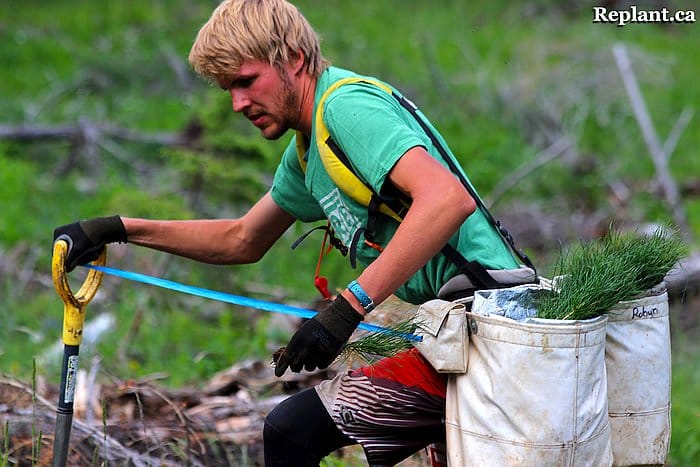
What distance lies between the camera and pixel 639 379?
3311mm

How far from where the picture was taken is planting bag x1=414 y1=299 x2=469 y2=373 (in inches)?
120

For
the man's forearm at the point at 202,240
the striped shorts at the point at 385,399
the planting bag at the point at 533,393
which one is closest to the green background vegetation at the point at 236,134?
the man's forearm at the point at 202,240

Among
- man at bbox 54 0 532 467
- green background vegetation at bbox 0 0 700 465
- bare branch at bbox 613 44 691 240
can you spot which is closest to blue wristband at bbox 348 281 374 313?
man at bbox 54 0 532 467

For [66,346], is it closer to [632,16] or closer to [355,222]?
[355,222]

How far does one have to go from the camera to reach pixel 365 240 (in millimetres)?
3307

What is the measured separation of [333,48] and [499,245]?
926cm

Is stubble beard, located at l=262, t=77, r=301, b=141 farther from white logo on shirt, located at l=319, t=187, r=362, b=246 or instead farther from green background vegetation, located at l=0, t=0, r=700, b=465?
green background vegetation, located at l=0, t=0, r=700, b=465

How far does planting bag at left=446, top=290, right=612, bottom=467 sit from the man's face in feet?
2.93

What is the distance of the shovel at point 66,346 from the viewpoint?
358 centimetres

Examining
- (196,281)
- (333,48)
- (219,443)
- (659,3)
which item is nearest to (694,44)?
(659,3)

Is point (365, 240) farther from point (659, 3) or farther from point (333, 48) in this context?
point (659, 3)

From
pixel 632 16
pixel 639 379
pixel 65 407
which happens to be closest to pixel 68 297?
pixel 65 407

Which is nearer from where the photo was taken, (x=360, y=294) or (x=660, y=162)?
(x=360, y=294)

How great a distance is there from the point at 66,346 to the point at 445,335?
1370 millimetres
